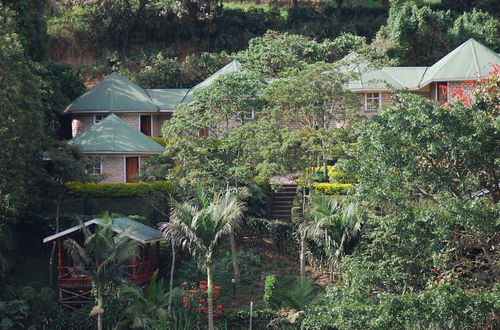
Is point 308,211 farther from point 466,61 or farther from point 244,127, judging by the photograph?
point 466,61

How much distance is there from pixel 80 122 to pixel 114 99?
6.91ft

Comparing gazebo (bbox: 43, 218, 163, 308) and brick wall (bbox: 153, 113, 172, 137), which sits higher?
brick wall (bbox: 153, 113, 172, 137)

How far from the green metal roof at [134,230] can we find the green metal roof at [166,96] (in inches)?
657

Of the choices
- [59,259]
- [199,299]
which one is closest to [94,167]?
[59,259]

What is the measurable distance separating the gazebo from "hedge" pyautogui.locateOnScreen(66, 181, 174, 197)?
3727mm

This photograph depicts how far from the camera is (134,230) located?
33.5m

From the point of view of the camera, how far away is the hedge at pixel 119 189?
39.5m

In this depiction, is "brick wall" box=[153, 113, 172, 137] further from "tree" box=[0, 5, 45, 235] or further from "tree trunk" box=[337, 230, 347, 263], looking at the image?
"tree trunk" box=[337, 230, 347, 263]

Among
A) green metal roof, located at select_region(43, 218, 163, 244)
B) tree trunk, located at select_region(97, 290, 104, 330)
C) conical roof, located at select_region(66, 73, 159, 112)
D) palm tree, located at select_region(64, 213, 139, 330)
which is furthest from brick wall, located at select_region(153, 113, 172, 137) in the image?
tree trunk, located at select_region(97, 290, 104, 330)

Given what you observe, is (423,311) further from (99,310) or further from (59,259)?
(59,259)

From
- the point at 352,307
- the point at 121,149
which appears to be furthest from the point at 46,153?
the point at 352,307

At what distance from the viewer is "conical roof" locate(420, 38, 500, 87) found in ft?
161

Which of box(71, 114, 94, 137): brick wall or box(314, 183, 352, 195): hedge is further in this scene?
box(71, 114, 94, 137): brick wall

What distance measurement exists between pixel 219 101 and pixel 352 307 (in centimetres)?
1624
